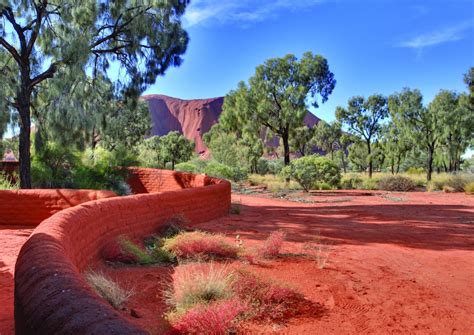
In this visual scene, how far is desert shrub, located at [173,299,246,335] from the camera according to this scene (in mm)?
3824

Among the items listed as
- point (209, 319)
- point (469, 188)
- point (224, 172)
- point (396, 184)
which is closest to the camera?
point (209, 319)

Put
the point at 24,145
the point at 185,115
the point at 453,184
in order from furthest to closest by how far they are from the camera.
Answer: the point at 185,115 < the point at 453,184 < the point at 24,145

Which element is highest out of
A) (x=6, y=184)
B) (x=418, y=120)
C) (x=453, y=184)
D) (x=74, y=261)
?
(x=418, y=120)

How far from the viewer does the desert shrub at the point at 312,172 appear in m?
25.7

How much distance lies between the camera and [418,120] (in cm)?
3678

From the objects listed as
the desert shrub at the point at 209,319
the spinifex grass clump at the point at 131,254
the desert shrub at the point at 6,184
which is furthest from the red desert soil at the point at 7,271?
the desert shrub at the point at 6,184

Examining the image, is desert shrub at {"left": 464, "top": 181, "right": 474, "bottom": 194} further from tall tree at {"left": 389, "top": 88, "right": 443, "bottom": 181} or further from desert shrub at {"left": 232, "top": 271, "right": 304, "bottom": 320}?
desert shrub at {"left": 232, "top": 271, "right": 304, "bottom": 320}

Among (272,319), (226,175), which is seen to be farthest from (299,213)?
(226,175)

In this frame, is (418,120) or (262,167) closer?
(418,120)

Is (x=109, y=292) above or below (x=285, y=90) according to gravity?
below

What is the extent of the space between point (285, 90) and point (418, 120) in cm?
1209

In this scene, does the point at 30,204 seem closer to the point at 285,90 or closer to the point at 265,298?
the point at 265,298

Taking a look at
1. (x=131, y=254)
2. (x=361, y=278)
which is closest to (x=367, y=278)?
(x=361, y=278)

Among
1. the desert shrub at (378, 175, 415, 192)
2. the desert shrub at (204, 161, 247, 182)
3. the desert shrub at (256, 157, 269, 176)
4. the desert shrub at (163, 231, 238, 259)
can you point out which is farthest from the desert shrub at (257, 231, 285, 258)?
the desert shrub at (256, 157, 269, 176)
